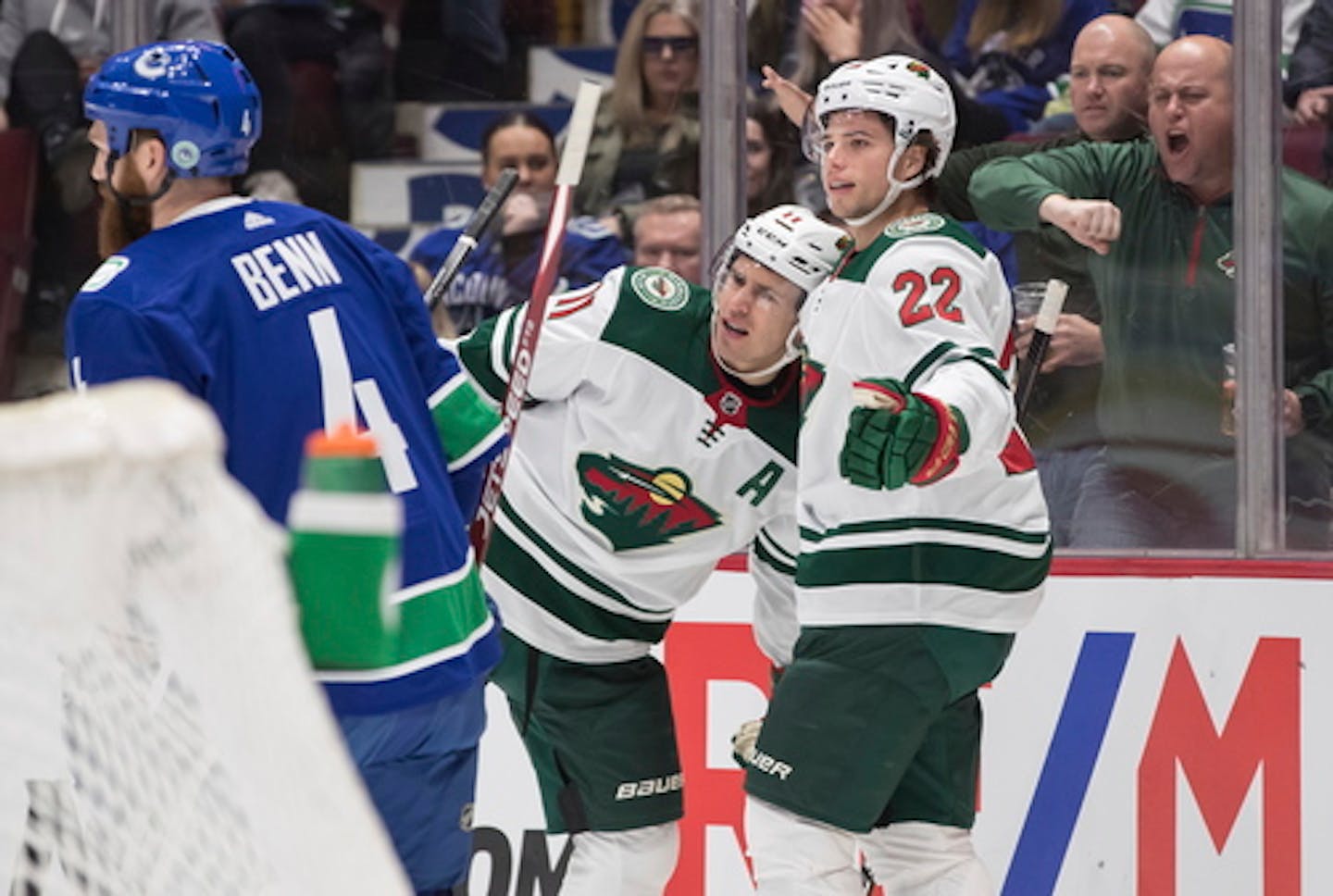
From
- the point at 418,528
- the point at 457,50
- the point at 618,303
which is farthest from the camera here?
the point at 457,50

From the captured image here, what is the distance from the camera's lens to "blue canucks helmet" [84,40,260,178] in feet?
8.01

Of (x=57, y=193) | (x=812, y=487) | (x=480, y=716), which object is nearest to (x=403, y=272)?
(x=480, y=716)

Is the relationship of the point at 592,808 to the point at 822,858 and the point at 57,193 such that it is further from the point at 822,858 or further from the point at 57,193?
the point at 57,193

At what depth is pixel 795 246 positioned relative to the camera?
3.28 metres

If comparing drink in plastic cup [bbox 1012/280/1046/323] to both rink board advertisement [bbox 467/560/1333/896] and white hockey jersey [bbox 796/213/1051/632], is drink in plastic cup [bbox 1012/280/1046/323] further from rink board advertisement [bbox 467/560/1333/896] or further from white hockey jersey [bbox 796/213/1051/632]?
white hockey jersey [bbox 796/213/1051/632]

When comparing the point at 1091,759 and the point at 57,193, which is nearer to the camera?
the point at 1091,759

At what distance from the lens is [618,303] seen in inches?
133

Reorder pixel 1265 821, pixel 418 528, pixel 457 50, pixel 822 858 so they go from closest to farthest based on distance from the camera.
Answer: pixel 418 528, pixel 822 858, pixel 1265 821, pixel 457 50

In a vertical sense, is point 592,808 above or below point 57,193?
below

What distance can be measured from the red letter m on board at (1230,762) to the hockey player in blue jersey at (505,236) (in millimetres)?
1250

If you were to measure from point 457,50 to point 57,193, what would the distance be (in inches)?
30.7

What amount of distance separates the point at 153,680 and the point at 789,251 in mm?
2024

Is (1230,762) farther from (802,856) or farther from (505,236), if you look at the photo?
(505,236)

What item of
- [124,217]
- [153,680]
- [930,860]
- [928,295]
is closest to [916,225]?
[928,295]
